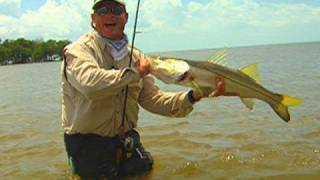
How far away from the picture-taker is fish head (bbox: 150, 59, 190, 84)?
17.6 ft

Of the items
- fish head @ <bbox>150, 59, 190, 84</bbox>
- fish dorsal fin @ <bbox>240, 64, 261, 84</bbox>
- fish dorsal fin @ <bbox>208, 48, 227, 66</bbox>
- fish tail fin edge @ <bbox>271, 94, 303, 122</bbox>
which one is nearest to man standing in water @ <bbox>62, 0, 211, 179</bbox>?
fish head @ <bbox>150, 59, 190, 84</bbox>

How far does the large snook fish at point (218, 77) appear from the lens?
5426 millimetres

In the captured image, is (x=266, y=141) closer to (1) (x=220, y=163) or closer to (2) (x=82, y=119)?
(1) (x=220, y=163)

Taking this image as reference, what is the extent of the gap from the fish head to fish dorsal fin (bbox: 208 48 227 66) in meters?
0.33

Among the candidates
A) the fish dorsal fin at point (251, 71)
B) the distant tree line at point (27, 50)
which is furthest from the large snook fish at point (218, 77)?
the distant tree line at point (27, 50)

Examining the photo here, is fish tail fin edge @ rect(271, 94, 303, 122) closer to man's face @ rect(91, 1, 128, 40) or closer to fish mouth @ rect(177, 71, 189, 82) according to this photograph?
fish mouth @ rect(177, 71, 189, 82)

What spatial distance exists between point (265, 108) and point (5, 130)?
25.2 feet

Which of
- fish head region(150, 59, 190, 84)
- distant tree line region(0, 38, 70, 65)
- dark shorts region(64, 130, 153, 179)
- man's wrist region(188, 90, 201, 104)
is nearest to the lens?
fish head region(150, 59, 190, 84)

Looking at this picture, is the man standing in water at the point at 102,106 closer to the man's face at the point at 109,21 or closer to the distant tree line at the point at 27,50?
→ the man's face at the point at 109,21

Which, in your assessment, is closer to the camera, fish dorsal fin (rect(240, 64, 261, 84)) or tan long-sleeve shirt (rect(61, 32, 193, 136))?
tan long-sleeve shirt (rect(61, 32, 193, 136))

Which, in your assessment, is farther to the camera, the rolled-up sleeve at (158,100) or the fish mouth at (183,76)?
the rolled-up sleeve at (158,100)

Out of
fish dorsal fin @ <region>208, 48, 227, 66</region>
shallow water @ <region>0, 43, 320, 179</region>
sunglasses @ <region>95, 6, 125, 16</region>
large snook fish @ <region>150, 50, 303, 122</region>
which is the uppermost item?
sunglasses @ <region>95, 6, 125, 16</region>

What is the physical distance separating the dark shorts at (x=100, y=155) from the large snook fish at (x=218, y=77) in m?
1.21

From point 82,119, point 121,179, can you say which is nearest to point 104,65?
point 82,119
